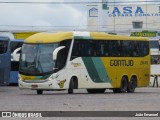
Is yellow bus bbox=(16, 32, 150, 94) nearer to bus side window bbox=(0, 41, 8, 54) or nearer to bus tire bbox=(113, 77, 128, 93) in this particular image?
bus tire bbox=(113, 77, 128, 93)

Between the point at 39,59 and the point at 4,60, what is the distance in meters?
5.52

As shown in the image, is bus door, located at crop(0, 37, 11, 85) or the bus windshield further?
bus door, located at crop(0, 37, 11, 85)

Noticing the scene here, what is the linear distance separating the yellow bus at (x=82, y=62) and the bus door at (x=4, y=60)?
3839 millimetres

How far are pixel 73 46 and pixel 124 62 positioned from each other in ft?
13.7

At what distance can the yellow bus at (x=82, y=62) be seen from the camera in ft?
114

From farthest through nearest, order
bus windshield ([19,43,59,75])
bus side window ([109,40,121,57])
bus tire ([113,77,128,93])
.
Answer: bus tire ([113,77,128,93])
bus side window ([109,40,121,57])
bus windshield ([19,43,59,75])

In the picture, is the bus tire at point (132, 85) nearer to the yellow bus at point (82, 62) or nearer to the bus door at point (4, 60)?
the yellow bus at point (82, 62)

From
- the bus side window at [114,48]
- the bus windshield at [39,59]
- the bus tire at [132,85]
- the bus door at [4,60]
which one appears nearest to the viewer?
the bus windshield at [39,59]

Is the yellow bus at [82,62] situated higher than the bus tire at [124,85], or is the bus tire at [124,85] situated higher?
the yellow bus at [82,62]

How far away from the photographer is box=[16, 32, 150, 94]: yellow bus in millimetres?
34812

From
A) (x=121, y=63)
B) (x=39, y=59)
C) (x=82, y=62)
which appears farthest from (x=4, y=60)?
(x=121, y=63)

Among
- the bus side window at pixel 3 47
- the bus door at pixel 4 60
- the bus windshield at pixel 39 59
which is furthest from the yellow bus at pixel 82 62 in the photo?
the bus side window at pixel 3 47

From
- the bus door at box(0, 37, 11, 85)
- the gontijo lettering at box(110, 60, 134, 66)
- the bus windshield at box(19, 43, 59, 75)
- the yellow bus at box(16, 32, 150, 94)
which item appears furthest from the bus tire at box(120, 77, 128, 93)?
the bus door at box(0, 37, 11, 85)

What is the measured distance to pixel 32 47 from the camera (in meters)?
35.2
